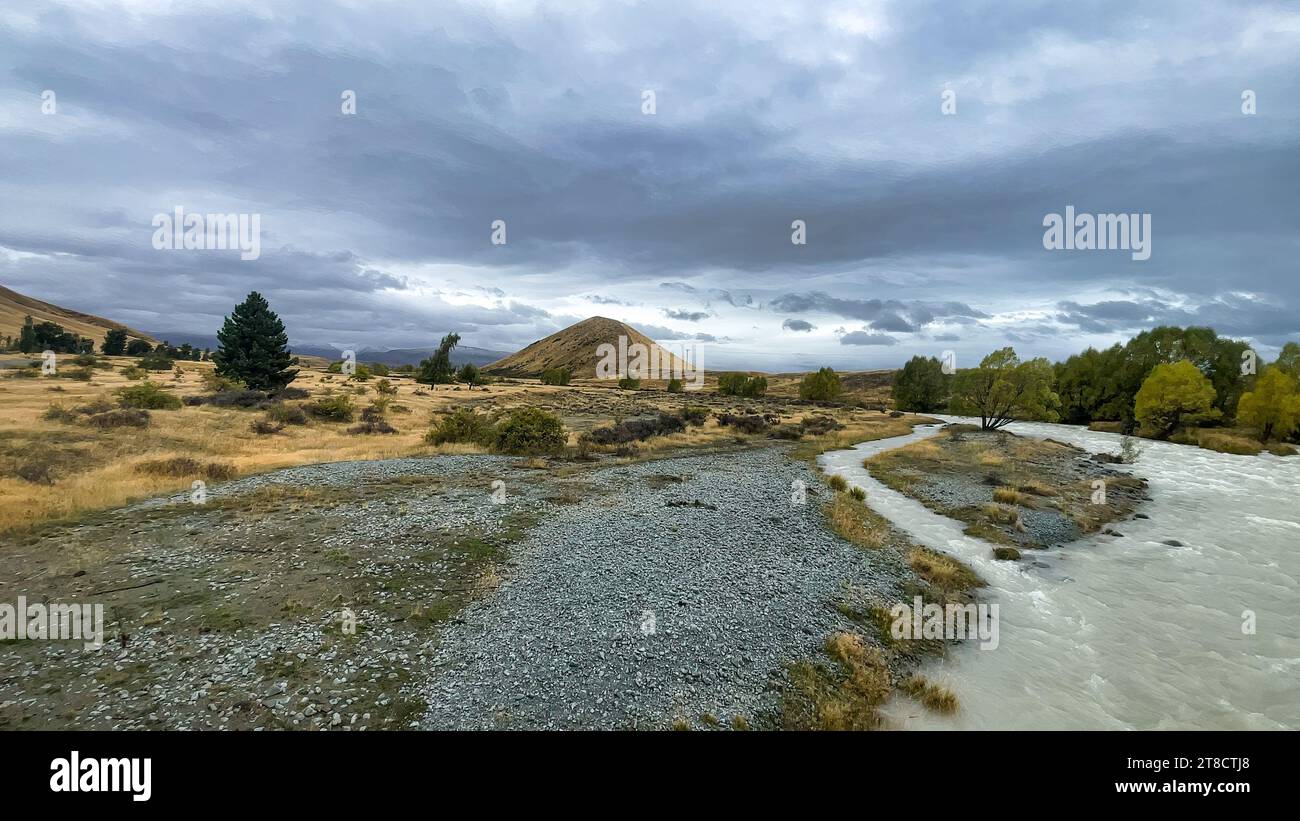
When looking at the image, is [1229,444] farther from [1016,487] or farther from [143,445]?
[143,445]

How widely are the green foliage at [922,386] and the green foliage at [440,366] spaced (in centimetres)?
9084

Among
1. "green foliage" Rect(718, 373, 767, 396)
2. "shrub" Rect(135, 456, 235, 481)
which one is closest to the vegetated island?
"shrub" Rect(135, 456, 235, 481)

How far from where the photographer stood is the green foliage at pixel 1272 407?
47.1 metres

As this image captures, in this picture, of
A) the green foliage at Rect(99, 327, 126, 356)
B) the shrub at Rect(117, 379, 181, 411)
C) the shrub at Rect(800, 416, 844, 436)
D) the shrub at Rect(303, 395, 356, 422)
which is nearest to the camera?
the shrub at Rect(117, 379, 181, 411)

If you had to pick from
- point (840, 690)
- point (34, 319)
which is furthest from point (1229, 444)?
point (34, 319)

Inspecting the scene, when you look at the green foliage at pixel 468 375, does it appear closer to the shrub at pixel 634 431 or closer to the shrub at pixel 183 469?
the shrub at pixel 634 431

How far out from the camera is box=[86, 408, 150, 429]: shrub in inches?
1131

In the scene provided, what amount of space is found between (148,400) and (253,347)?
766 inches

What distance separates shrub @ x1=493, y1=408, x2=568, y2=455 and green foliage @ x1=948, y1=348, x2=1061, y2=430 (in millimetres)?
53640

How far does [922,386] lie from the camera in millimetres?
96688

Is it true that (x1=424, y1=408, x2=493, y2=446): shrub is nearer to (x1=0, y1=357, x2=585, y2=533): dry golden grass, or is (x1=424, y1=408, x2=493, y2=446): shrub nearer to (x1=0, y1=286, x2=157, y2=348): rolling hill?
(x1=0, y1=357, x2=585, y2=533): dry golden grass

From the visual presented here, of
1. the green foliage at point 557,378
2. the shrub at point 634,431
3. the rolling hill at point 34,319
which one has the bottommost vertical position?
the shrub at point 634,431

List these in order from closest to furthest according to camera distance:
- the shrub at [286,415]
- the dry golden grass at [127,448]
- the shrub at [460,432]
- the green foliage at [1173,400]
Answer: the dry golden grass at [127,448]
the shrub at [460,432]
the shrub at [286,415]
the green foliage at [1173,400]

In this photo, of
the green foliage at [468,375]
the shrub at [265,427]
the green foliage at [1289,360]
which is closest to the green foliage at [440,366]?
the green foliage at [468,375]
